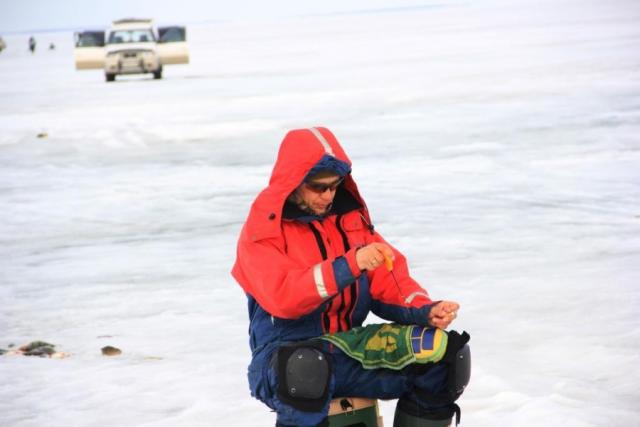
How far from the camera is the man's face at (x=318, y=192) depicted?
116 inches

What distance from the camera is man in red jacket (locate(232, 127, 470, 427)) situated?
2730 mm

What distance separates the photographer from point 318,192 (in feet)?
9.69

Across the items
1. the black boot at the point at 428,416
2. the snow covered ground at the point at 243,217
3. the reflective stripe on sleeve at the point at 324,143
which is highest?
the reflective stripe on sleeve at the point at 324,143

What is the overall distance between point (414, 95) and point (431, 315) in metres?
17.0

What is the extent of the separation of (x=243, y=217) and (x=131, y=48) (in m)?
21.7

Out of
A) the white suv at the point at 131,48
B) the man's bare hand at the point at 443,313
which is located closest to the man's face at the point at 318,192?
the man's bare hand at the point at 443,313

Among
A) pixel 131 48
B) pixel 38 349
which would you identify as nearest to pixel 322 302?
pixel 38 349

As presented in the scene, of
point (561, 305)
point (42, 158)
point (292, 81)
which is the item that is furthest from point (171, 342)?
point (292, 81)

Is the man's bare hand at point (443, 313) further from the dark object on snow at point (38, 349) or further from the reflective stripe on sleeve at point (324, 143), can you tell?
the dark object on snow at point (38, 349)

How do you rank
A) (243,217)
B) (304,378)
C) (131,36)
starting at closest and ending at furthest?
(304,378), (243,217), (131,36)

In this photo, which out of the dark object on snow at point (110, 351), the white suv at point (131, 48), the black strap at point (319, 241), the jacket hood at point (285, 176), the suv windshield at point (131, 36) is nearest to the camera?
the jacket hood at point (285, 176)

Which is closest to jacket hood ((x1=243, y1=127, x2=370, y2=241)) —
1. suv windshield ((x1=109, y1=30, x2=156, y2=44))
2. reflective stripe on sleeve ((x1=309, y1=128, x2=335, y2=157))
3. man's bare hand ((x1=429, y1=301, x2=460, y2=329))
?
reflective stripe on sleeve ((x1=309, y1=128, x2=335, y2=157))

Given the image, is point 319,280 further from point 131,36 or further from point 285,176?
point 131,36

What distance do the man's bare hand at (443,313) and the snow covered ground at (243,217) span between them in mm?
952
